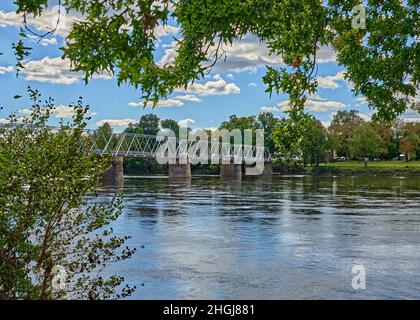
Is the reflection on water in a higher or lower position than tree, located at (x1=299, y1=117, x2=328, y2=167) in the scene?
lower

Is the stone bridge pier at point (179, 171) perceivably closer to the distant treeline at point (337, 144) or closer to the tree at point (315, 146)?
the distant treeline at point (337, 144)

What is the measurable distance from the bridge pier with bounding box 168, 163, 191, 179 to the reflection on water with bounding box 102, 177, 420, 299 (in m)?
90.5

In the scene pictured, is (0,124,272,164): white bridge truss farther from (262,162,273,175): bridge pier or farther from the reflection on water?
the reflection on water

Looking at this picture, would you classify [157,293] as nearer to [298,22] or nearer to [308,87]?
[308,87]

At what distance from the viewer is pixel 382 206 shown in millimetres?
50312

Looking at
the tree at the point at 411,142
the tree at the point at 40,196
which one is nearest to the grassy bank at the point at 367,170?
the tree at the point at 411,142

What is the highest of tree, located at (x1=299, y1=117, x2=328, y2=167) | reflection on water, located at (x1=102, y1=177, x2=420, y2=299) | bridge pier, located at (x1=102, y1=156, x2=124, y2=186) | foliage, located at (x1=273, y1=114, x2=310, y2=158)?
tree, located at (x1=299, y1=117, x2=328, y2=167)

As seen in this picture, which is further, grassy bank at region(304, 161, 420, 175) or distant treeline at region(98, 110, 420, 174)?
distant treeline at region(98, 110, 420, 174)

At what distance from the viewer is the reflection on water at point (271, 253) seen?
18.7 meters

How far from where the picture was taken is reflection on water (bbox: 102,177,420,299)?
1866cm

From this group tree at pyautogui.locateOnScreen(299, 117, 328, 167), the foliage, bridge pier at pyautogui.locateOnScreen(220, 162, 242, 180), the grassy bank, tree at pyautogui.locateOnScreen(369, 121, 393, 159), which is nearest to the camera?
the foliage

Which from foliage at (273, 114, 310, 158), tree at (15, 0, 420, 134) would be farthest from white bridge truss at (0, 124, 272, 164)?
foliage at (273, 114, 310, 158)

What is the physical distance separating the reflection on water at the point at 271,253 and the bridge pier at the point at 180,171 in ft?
297

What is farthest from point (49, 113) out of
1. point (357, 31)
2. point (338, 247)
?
point (338, 247)
